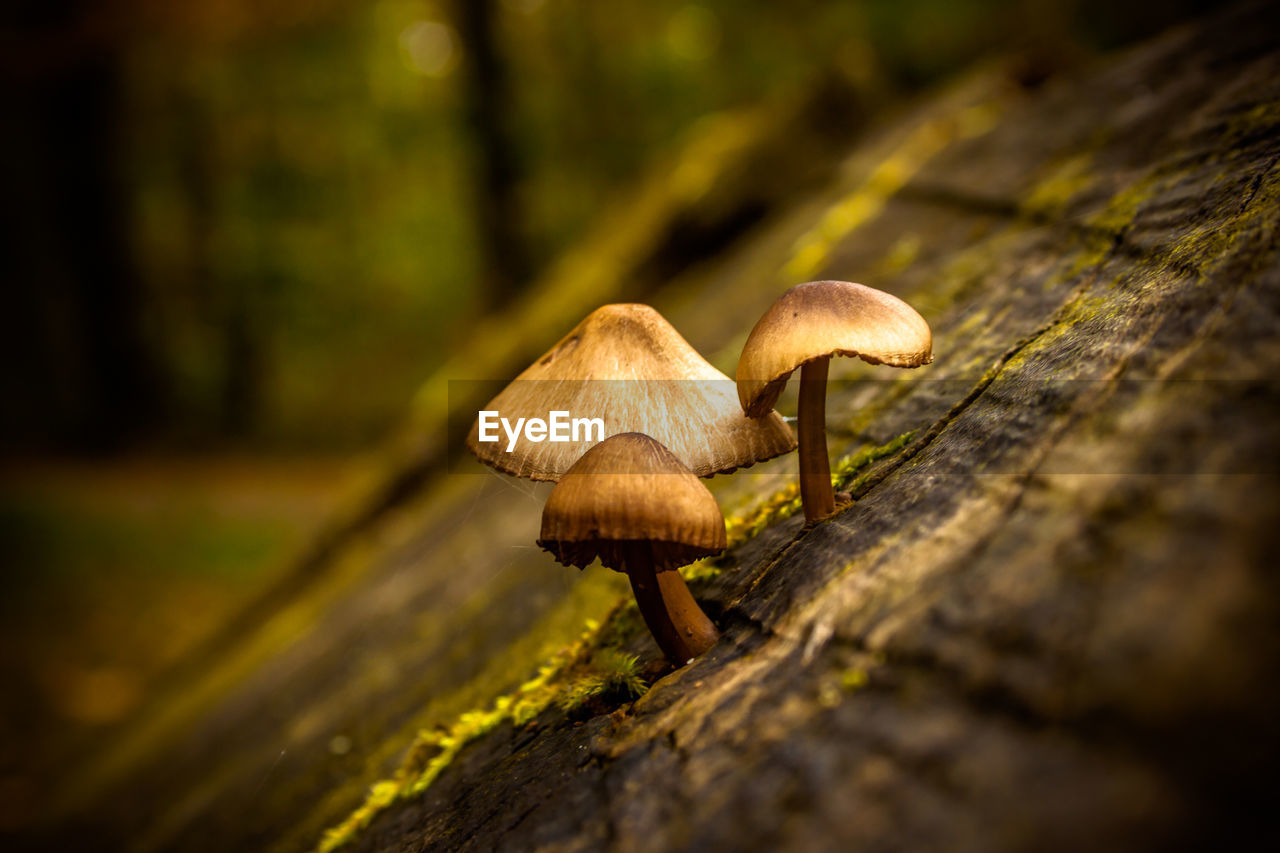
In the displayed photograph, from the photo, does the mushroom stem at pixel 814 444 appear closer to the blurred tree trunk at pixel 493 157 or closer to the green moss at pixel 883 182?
the green moss at pixel 883 182

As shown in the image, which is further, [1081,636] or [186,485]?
[186,485]

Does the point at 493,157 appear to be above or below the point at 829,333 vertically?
above

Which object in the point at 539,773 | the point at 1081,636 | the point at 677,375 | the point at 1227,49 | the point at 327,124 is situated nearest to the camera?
the point at 1081,636

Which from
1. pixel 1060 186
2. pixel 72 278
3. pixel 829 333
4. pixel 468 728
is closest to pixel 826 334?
pixel 829 333

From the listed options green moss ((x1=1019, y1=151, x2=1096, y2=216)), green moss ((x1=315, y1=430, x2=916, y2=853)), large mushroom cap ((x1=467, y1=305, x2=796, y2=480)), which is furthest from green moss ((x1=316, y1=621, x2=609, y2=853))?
green moss ((x1=1019, y1=151, x2=1096, y2=216))

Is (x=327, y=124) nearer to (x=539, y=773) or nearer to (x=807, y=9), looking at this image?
(x=807, y=9)

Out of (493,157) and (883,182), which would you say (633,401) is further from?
(493,157)

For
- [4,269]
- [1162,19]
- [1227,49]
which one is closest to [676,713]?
[1227,49]
